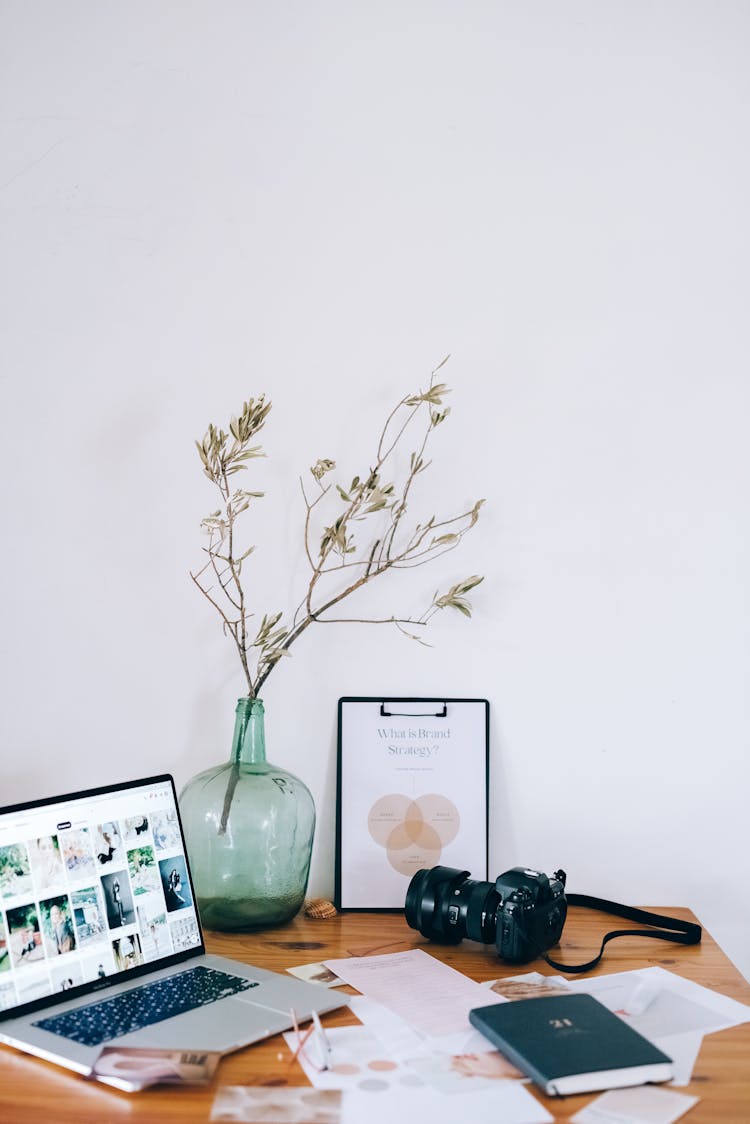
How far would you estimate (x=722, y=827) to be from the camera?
1448mm

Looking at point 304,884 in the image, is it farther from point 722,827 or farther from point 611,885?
point 722,827

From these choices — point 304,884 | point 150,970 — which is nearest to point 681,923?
point 304,884

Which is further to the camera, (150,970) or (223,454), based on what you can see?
(223,454)

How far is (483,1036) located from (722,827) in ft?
2.10

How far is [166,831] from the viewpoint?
3.91 ft

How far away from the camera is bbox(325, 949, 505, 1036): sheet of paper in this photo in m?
1.02

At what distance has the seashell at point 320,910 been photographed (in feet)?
4.47

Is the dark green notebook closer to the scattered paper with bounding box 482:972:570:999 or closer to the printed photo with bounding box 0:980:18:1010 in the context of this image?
the scattered paper with bounding box 482:972:570:999

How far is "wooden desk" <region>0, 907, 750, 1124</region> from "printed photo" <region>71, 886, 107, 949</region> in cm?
15

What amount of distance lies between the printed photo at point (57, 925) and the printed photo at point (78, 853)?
1.2 inches

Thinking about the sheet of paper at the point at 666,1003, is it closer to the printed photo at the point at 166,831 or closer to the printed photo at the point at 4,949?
the printed photo at the point at 166,831

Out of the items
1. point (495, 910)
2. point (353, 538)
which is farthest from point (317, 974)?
point (353, 538)

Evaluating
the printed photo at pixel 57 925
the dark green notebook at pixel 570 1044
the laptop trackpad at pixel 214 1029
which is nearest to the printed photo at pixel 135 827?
the printed photo at pixel 57 925

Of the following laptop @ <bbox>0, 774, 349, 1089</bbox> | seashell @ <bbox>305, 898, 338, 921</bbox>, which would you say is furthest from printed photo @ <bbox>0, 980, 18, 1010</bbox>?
seashell @ <bbox>305, 898, 338, 921</bbox>
